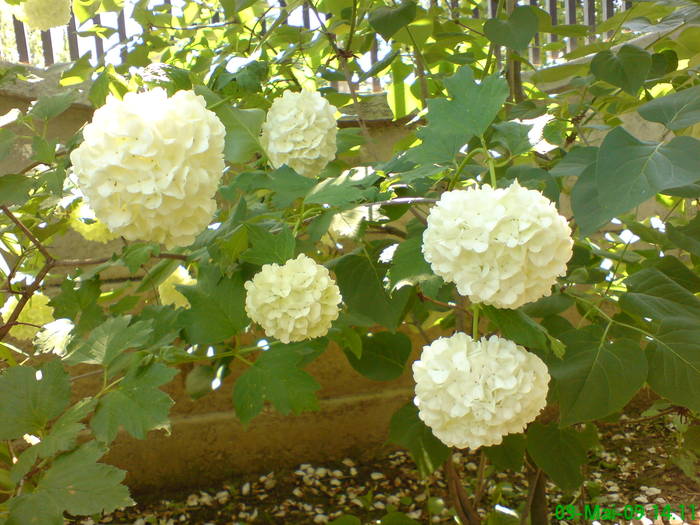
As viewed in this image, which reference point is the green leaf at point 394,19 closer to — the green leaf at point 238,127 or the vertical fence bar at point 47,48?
the green leaf at point 238,127

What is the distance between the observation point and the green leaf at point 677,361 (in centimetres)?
103

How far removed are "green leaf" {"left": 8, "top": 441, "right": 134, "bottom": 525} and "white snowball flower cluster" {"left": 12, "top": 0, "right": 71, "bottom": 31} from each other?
1114 mm

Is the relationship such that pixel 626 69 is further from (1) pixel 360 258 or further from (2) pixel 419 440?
(2) pixel 419 440

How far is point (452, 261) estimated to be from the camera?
2.52 feet

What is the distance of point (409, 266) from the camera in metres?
0.90

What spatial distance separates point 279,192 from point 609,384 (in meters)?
0.58

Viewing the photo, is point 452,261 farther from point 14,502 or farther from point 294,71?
point 294,71

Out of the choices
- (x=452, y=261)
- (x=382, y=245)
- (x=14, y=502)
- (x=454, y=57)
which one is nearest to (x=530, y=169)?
(x=382, y=245)

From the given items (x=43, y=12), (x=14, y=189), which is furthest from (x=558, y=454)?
(x=43, y=12)

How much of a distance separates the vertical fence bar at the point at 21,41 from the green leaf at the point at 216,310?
1882 mm

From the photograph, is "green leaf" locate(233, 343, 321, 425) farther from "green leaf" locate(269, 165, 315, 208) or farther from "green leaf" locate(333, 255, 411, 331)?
"green leaf" locate(269, 165, 315, 208)

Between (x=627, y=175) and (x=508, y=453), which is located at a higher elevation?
(x=627, y=175)

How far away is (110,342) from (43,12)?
0.94 m

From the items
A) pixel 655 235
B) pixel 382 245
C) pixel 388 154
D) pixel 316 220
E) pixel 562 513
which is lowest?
pixel 562 513
